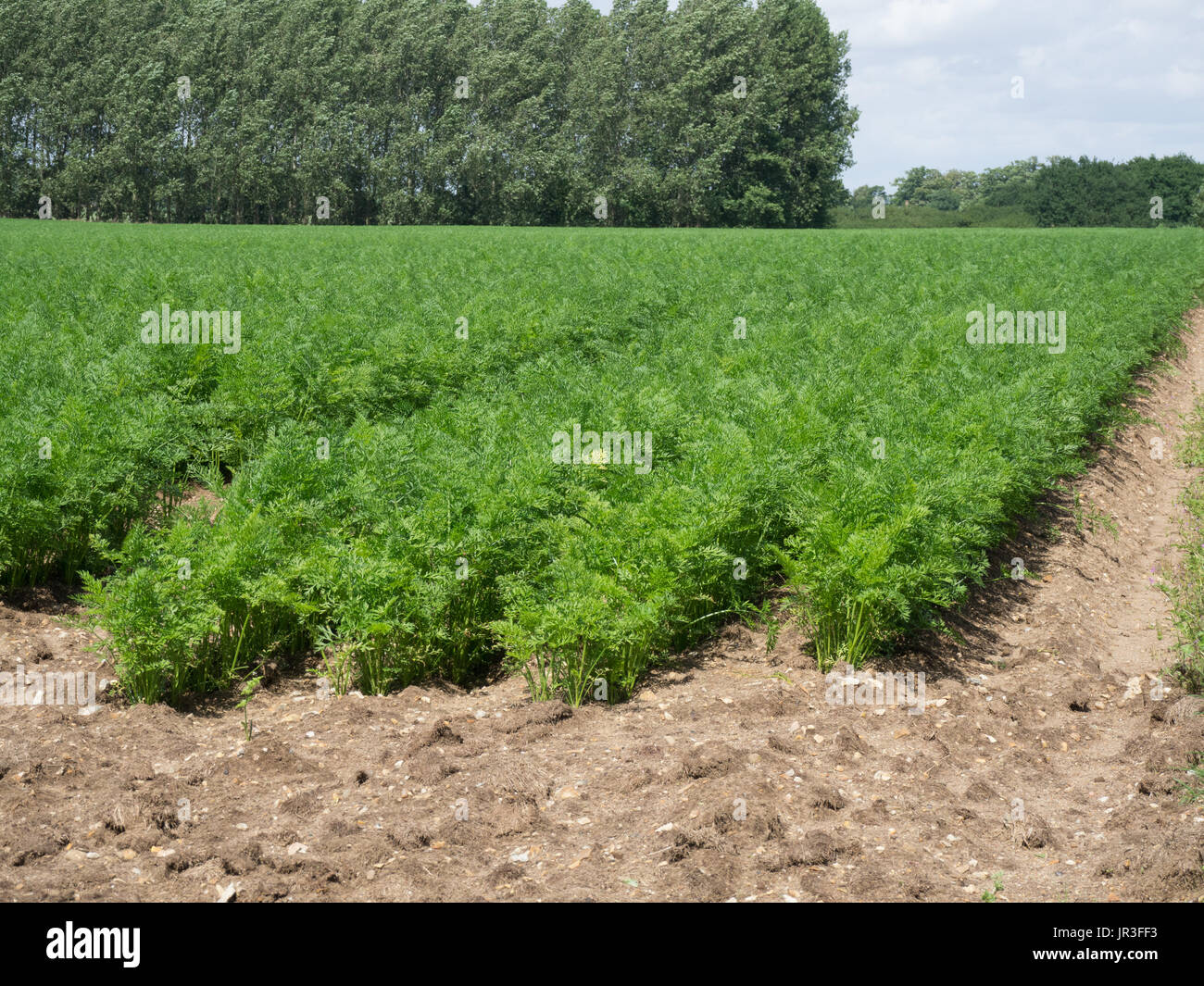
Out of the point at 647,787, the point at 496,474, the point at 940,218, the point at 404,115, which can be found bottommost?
the point at 647,787

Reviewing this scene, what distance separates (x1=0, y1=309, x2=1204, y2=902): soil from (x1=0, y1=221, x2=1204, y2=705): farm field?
0.44 meters

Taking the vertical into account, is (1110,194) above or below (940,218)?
above

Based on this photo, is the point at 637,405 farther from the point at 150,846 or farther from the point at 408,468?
the point at 150,846

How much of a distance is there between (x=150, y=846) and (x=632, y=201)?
7082 centimetres

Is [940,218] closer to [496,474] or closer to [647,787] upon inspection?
[496,474]

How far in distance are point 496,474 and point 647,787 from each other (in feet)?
9.08

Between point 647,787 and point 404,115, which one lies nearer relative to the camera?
point 647,787

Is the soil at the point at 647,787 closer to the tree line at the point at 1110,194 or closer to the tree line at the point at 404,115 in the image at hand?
the tree line at the point at 404,115

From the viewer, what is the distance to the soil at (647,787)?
4.71m

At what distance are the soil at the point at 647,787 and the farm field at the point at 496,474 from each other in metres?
0.44

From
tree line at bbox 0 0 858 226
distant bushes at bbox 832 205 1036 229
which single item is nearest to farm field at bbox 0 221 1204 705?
tree line at bbox 0 0 858 226

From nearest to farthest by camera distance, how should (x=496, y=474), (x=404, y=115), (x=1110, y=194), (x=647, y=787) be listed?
(x=647, y=787), (x=496, y=474), (x=404, y=115), (x=1110, y=194)

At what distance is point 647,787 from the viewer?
18.0 ft

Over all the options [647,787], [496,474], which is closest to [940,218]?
[496,474]
